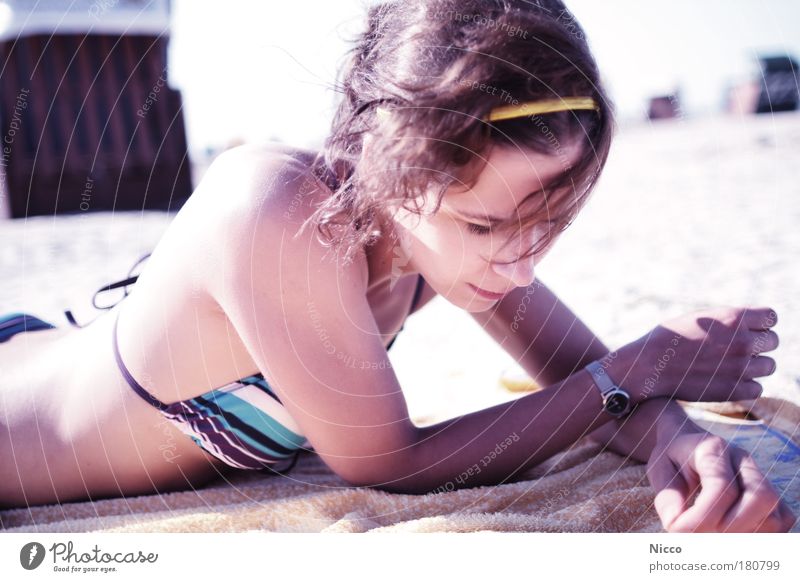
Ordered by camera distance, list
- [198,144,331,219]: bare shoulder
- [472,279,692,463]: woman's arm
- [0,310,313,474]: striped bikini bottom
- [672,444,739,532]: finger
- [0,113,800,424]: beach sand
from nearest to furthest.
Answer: [672,444,739,532]: finger → [198,144,331,219]: bare shoulder → [0,310,313,474]: striped bikini bottom → [472,279,692,463]: woman's arm → [0,113,800,424]: beach sand

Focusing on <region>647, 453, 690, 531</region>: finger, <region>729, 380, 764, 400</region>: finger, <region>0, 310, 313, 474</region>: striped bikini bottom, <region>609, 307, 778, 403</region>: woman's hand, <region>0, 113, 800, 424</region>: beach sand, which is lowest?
<region>0, 113, 800, 424</region>: beach sand

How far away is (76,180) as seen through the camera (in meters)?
4.96

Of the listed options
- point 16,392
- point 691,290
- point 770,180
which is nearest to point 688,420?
point 16,392

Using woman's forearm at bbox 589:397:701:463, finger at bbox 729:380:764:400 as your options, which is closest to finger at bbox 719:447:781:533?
woman's forearm at bbox 589:397:701:463

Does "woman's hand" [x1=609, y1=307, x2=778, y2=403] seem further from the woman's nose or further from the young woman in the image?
the woman's nose

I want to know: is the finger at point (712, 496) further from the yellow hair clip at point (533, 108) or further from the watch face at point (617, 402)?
the yellow hair clip at point (533, 108)

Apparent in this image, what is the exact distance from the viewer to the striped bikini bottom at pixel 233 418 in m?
0.83

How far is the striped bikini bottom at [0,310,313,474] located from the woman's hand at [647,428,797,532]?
17.1 inches

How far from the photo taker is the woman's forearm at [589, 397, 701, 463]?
31.1 inches

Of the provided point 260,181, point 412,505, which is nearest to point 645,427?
point 412,505

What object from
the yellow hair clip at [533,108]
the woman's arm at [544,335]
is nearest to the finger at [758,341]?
the woman's arm at [544,335]

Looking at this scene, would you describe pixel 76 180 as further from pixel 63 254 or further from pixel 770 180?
pixel 770 180

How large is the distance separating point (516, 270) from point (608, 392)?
0.20 meters

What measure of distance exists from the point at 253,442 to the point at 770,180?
11.5 ft
